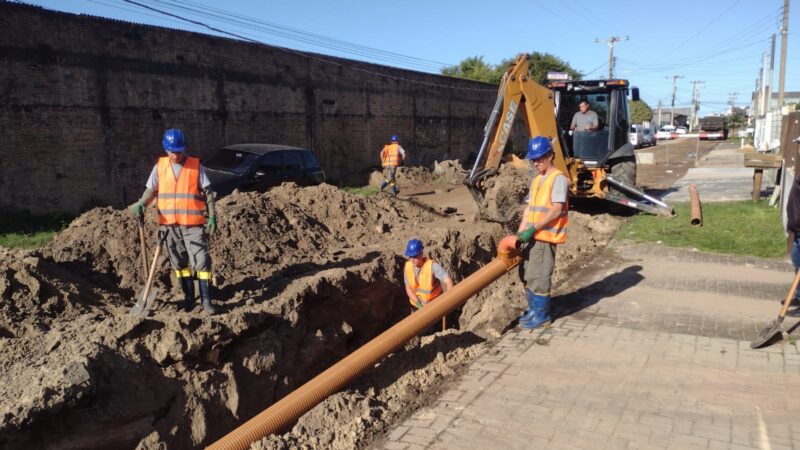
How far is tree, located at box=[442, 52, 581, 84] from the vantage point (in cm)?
4781

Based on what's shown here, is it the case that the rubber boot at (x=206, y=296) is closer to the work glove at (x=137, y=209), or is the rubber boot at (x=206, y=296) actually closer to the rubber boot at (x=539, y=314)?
the work glove at (x=137, y=209)

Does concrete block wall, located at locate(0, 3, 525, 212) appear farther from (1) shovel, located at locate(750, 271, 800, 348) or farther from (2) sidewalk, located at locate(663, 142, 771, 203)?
(1) shovel, located at locate(750, 271, 800, 348)

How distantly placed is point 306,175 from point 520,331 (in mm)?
7829

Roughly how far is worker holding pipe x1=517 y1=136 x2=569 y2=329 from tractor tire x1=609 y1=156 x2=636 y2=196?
7669 mm

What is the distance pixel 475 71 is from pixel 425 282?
45.3 metres

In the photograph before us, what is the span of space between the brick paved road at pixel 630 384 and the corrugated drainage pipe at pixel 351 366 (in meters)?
0.61

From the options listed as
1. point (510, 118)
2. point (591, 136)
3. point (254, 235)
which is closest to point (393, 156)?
point (591, 136)

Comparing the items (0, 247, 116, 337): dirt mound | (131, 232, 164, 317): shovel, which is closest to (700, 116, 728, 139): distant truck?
(131, 232, 164, 317): shovel

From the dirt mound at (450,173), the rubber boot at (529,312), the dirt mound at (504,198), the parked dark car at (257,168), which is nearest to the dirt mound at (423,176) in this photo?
the dirt mound at (450,173)

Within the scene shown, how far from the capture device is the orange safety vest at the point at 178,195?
5.64 m

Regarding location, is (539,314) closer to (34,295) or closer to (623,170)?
(34,295)

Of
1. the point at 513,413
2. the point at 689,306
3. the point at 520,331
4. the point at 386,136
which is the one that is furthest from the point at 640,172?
the point at 513,413

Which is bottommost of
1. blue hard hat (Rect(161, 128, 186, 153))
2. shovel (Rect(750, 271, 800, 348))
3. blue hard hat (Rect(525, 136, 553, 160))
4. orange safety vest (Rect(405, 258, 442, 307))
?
shovel (Rect(750, 271, 800, 348))

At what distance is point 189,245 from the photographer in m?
5.70
